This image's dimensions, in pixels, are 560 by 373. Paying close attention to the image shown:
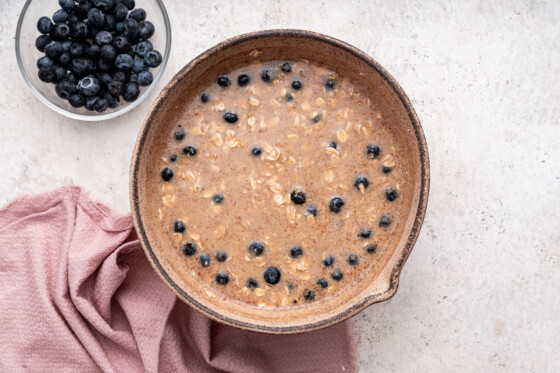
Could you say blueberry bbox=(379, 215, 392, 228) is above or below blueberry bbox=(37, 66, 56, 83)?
below

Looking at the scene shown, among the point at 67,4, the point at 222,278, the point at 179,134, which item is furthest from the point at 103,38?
the point at 222,278

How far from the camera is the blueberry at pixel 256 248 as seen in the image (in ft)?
5.28

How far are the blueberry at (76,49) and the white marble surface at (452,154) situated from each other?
0.72 feet

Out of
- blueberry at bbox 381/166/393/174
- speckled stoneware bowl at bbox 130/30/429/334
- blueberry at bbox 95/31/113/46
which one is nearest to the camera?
speckled stoneware bowl at bbox 130/30/429/334

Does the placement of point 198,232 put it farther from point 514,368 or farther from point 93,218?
point 514,368

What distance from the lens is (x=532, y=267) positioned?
1.89 meters

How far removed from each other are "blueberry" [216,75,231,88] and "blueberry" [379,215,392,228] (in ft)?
1.82

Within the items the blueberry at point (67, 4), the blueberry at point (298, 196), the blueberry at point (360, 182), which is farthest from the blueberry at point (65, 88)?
the blueberry at point (360, 182)

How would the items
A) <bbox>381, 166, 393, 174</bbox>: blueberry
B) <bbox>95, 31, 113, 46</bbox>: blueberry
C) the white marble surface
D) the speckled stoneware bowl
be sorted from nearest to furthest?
the speckled stoneware bowl < <bbox>381, 166, 393, 174</bbox>: blueberry < <bbox>95, 31, 113, 46</bbox>: blueberry < the white marble surface

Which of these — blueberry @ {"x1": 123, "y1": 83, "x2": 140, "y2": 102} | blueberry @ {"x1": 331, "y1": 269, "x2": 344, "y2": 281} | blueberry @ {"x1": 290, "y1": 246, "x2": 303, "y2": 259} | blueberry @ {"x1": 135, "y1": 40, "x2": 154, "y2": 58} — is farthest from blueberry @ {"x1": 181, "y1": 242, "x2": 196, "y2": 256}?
blueberry @ {"x1": 135, "y1": 40, "x2": 154, "y2": 58}

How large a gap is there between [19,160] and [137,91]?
44 cm

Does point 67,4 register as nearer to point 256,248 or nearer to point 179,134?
point 179,134

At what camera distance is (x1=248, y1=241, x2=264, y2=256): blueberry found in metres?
1.61

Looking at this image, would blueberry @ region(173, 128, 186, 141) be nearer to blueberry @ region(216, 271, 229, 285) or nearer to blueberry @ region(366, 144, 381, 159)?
blueberry @ region(216, 271, 229, 285)
